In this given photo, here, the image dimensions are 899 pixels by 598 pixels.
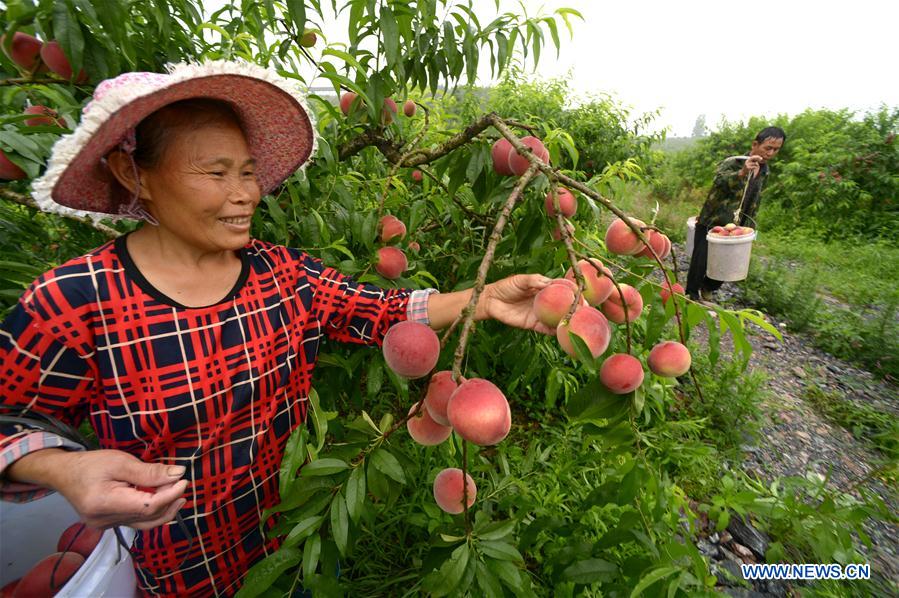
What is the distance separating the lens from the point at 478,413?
2.44 ft

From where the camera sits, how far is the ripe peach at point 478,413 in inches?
29.3

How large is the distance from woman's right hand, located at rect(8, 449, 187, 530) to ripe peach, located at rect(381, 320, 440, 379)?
39 cm

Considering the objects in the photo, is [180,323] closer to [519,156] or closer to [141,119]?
[141,119]

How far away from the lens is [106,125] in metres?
0.73

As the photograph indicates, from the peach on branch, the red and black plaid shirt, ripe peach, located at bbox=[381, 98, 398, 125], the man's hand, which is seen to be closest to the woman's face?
the red and black plaid shirt

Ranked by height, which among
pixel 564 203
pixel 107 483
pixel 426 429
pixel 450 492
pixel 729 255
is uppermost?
pixel 564 203

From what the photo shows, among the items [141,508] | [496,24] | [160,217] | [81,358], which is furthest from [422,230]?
[141,508]

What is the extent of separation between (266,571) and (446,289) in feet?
4.02

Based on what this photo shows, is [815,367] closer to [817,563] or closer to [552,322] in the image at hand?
[817,563]

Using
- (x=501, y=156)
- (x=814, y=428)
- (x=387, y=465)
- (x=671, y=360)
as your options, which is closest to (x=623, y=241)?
(x=671, y=360)

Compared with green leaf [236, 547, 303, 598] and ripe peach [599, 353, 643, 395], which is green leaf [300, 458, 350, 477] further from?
ripe peach [599, 353, 643, 395]

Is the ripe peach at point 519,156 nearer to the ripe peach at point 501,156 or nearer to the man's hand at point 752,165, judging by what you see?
the ripe peach at point 501,156

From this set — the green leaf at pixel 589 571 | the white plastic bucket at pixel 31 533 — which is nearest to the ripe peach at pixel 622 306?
the green leaf at pixel 589 571

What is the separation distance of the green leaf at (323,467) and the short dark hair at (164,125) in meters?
0.62
